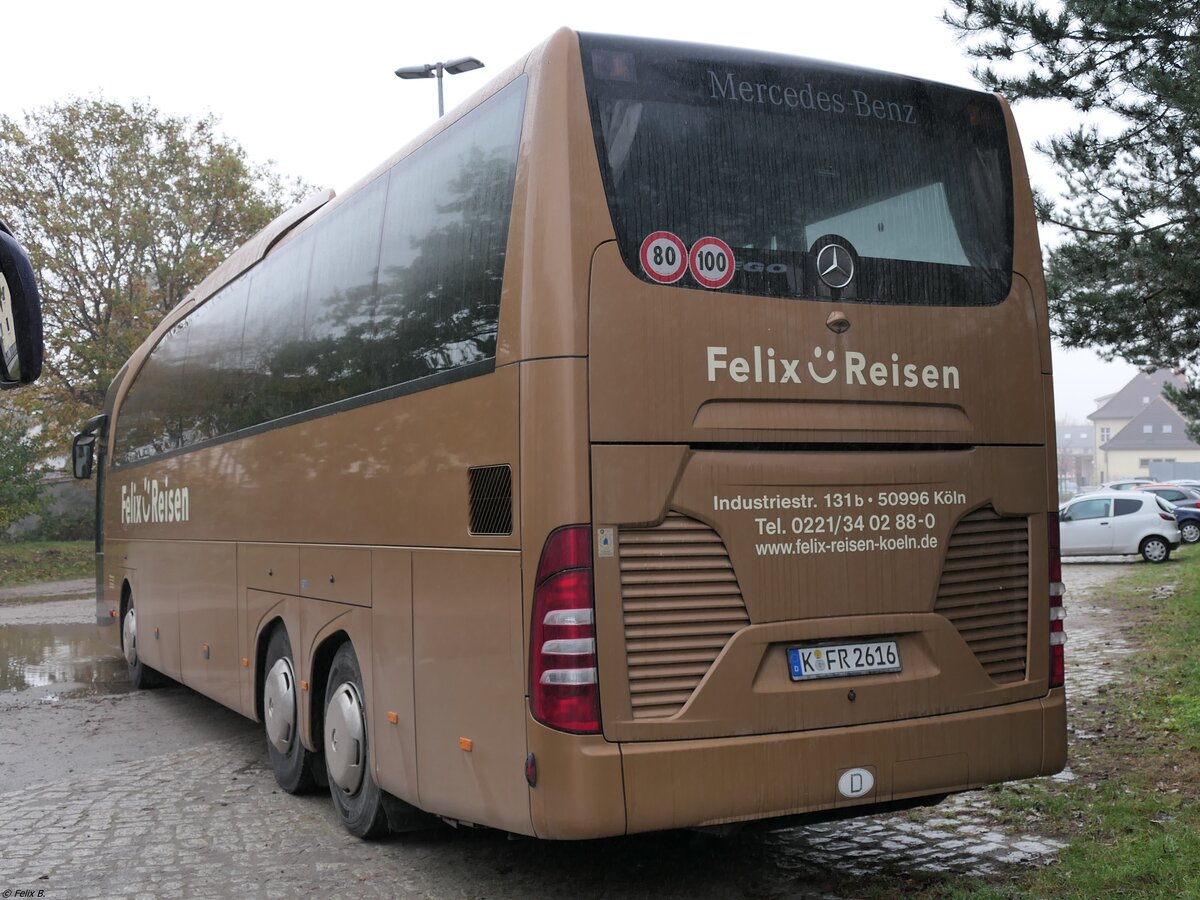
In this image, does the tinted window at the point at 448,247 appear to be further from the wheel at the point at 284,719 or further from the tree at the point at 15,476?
the tree at the point at 15,476

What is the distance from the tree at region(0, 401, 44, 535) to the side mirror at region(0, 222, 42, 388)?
107ft

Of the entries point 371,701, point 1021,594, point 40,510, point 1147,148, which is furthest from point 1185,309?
point 40,510

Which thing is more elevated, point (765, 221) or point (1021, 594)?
point (765, 221)

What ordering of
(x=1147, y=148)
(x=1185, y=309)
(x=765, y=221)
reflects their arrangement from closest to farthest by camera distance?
(x=765, y=221)
(x=1147, y=148)
(x=1185, y=309)

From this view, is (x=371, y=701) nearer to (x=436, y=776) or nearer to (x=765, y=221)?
(x=436, y=776)

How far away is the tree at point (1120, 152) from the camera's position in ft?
32.7

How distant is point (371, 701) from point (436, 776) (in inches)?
36.1

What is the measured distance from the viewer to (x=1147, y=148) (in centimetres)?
1125

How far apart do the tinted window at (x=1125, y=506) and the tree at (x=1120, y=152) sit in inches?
Result: 721

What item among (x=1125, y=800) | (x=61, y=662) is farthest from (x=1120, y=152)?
(x=61, y=662)

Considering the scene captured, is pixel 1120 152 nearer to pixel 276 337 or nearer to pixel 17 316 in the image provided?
pixel 276 337

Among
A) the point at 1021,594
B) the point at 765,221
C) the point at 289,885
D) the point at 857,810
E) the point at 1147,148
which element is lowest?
the point at 289,885

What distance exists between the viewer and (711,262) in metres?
5.13

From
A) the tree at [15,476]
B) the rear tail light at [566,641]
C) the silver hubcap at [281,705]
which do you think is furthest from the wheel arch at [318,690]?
the tree at [15,476]
